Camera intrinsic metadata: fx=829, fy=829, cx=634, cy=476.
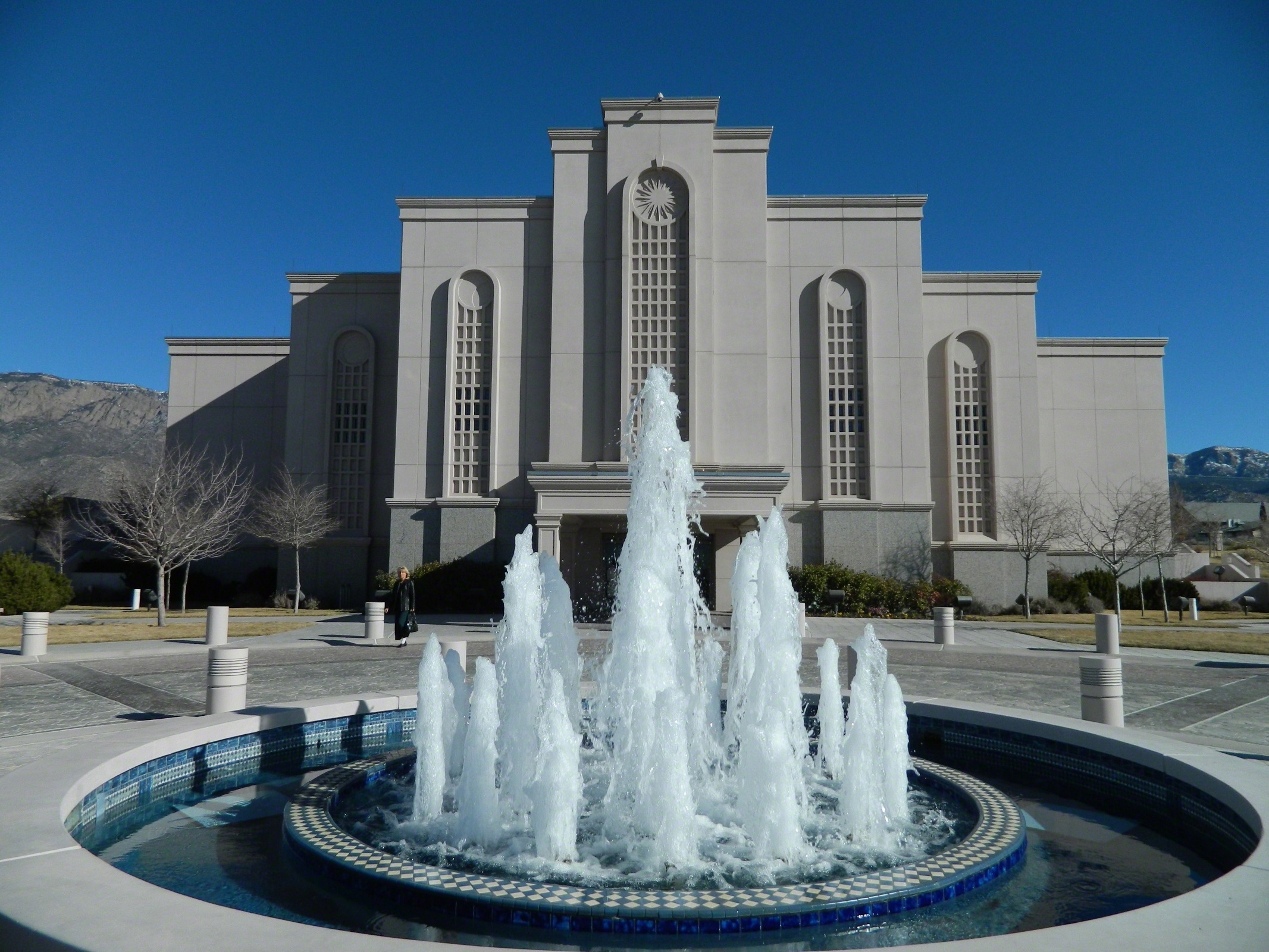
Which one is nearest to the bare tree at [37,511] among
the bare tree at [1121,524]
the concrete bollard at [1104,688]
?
the concrete bollard at [1104,688]

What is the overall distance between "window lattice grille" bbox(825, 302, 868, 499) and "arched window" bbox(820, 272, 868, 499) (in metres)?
0.02

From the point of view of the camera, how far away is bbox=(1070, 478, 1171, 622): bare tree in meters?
29.1

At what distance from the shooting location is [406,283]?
29.0m

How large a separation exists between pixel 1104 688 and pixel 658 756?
225 inches

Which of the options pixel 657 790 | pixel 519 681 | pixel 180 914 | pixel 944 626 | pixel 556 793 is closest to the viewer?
pixel 180 914

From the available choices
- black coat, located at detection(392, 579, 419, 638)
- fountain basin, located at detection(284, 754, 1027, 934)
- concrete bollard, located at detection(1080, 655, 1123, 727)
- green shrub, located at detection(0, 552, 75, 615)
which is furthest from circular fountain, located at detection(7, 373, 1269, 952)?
green shrub, located at detection(0, 552, 75, 615)

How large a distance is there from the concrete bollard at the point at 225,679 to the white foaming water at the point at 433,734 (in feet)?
8.66

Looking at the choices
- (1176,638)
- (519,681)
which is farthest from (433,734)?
(1176,638)

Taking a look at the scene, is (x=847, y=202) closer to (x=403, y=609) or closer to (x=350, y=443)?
(x=350, y=443)

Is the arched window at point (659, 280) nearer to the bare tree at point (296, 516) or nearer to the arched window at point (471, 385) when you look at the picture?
the arched window at point (471, 385)

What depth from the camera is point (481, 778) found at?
19.5 ft

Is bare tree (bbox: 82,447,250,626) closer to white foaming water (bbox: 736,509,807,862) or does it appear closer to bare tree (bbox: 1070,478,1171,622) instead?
white foaming water (bbox: 736,509,807,862)

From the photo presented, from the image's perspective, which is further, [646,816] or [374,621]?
[374,621]

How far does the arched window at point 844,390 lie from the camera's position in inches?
1097
